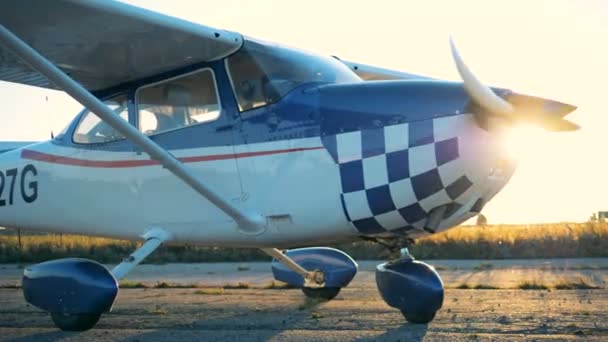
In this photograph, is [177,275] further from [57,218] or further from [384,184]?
[384,184]

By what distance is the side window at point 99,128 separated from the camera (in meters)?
7.12

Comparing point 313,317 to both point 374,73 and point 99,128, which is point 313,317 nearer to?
point 99,128

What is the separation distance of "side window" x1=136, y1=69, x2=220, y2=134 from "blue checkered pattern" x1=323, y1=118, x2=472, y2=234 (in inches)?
51.9

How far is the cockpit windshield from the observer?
20.6ft

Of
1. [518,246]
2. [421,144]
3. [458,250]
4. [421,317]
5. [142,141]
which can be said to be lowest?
[458,250]

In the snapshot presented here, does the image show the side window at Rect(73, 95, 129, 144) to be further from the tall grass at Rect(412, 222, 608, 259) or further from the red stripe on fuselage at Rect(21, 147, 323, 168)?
the tall grass at Rect(412, 222, 608, 259)

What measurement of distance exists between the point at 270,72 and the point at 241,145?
0.64 meters

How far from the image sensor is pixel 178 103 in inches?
269

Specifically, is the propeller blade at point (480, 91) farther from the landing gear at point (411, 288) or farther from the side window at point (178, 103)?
the side window at point (178, 103)

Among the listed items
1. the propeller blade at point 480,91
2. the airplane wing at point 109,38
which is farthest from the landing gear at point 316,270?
the propeller blade at point 480,91

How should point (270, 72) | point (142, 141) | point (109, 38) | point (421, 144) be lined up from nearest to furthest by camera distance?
point (421, 144) → point (142, 141) → point (270, 72) → point (109, 38)

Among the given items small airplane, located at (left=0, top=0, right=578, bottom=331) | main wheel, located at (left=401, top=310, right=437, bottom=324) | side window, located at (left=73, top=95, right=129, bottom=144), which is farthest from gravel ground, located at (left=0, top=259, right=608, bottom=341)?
side window, located at (left=73, top=95, right=129, bottom=144)

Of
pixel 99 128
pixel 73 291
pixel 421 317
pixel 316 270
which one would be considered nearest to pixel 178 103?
pixel 99 128

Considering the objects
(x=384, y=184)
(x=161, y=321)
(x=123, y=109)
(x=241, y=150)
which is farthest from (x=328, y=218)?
(x=123, y=109)
